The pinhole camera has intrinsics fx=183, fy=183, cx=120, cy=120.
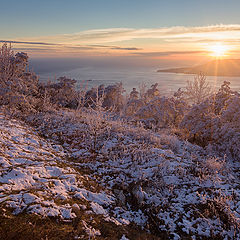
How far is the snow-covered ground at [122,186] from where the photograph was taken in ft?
15.5

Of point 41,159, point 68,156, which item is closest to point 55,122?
point 68,156

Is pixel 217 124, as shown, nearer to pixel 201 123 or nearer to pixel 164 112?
pixel 201 123

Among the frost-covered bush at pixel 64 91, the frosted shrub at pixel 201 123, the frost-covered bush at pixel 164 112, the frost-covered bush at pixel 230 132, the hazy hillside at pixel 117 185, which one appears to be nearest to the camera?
the hazy hillside at pixel 117 185

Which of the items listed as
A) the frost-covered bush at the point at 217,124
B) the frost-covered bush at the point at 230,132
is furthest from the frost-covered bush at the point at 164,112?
the frost-covered bush at the point at 230,132

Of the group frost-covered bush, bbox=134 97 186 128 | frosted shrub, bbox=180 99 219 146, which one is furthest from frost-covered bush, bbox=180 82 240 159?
frost-covered bush, bbox=134 97 186 128

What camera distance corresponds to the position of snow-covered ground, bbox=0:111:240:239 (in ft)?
15.5

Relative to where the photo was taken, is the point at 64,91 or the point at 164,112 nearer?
the point at 164,112

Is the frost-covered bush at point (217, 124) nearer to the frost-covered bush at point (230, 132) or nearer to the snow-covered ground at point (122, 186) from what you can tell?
the frost-covered bush at point (230, 132)

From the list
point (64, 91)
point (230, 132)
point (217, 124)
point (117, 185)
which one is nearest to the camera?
point (117, 185)

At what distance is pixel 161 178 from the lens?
7.12m

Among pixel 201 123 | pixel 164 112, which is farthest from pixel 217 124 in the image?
pixel 164 112

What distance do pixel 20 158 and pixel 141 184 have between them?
450cm

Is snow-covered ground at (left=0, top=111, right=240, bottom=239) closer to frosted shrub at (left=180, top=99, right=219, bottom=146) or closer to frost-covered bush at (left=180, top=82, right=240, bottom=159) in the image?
frost-covered bush at (left=180, top=82, right=240, bottom=159)

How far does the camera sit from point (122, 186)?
6668 millimetres
